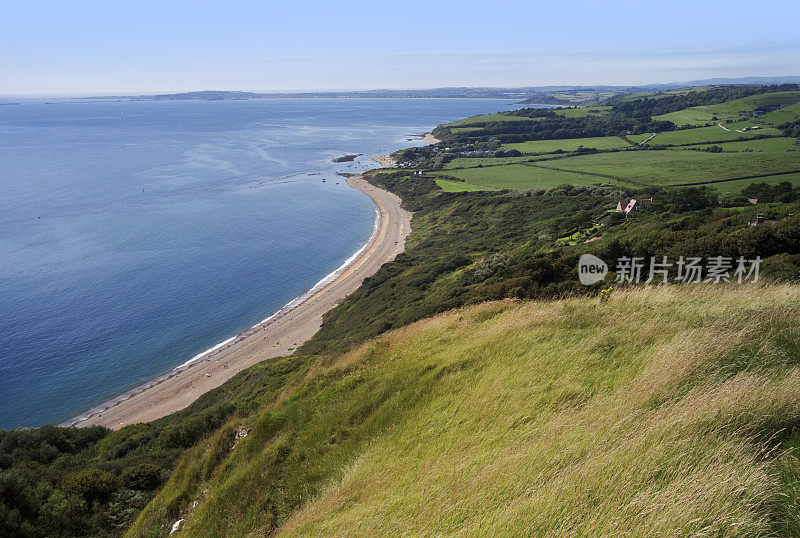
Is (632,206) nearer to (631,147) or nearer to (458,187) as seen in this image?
(458,187)

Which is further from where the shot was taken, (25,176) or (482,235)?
(25,176)

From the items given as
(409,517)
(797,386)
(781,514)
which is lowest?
(409,517)

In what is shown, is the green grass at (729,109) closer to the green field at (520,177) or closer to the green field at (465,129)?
the green field at (465,129)

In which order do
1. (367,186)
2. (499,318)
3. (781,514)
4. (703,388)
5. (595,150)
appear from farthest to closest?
(595,150), (367,186), (499,318), (703,388), (781,514)

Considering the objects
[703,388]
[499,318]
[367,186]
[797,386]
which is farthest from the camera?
[367,186]

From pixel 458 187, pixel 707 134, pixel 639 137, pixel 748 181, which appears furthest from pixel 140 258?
pixel 707 134

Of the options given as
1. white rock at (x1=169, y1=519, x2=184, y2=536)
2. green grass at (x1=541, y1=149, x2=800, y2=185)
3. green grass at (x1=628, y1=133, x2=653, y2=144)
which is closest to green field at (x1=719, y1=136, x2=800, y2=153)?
green grass at (x1=541, y1=149, x2=800, y2=185)

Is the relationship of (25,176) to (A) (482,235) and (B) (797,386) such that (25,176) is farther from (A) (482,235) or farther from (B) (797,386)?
(B) (797,386)

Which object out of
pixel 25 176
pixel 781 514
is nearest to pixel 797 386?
pixel 781 514
